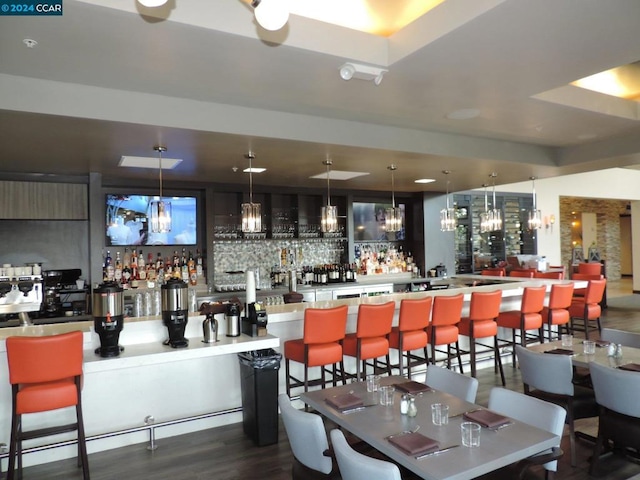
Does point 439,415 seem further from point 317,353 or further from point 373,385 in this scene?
point 317,353

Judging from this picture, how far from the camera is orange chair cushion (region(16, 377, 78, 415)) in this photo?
9.49ft

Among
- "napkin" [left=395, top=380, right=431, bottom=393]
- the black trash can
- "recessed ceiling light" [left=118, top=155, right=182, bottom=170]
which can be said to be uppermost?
"recessed ceiling light" [left=118, top=155, right=182, bottom=170]

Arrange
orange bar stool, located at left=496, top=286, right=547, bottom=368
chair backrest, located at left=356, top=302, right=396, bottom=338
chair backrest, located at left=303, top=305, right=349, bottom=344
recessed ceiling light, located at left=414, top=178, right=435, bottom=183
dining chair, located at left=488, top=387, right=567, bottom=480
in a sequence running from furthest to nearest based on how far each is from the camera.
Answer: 1. recessed ceiling light, located at left=414, top=178, right=435, bottom=183
2. orange bar stool, located at left=496, top=286, right=547, bottom=368
3. chair backrest, located at left=356, top=302, right=396, bottom=338
4. chair backrest, located at left=303, top=305, right=349, bottom=344
5. dining chair, located at left=488, top=387, right=567, bottom=480

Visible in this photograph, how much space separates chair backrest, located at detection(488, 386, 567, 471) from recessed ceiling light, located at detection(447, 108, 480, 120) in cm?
283

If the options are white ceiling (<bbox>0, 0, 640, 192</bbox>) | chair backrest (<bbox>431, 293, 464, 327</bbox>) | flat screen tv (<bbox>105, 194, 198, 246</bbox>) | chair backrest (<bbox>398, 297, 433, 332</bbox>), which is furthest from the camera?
flat screen tv (<bbox>105, 194, 198, 246</bbox>)

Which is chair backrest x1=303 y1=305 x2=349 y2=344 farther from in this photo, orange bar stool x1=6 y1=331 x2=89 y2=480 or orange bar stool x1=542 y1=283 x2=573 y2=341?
orange bar stool x1=542 y1=283 x2=573 y2=341

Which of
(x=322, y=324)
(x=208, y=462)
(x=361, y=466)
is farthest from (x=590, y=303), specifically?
(x=361, y=466)

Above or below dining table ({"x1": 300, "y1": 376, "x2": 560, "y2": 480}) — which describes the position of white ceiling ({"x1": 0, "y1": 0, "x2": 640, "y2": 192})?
above

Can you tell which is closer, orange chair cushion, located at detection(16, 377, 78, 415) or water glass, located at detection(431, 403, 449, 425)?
water glass, located at detection(431, 403, 449, 425)

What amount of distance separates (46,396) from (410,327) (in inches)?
121

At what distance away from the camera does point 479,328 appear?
16.7ft

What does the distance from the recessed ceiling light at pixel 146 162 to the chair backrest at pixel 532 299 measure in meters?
4.35

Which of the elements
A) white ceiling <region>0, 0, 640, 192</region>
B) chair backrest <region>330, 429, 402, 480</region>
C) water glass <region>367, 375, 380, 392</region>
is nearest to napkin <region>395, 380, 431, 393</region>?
water glass <region>367, 375, 380, 392</region>

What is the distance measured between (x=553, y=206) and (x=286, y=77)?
1211 cm
